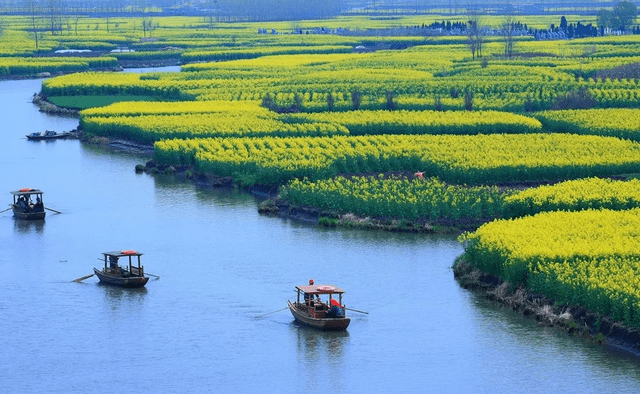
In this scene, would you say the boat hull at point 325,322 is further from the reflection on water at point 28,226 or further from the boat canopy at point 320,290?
the reflection on water at point 28,226

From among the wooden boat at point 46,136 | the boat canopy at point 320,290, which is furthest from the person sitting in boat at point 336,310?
the wooden boat at point 46,136

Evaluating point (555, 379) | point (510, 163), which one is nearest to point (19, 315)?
point (555, 379)

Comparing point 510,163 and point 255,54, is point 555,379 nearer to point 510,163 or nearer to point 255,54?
point 510,163

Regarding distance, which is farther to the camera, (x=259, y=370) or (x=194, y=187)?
(x=194, y=187)

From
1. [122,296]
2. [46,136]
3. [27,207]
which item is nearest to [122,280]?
[122,296]

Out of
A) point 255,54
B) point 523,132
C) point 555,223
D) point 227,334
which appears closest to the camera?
point 227,334

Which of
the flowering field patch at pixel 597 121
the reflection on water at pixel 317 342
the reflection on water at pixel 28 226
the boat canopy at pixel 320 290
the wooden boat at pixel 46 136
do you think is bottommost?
the reflection on water at pixel 317 342
